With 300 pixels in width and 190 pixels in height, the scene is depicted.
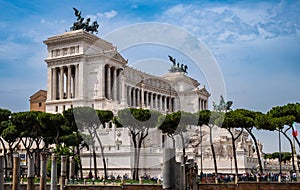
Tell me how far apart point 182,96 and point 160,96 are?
10.3 meters

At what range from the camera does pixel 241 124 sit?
57000mm

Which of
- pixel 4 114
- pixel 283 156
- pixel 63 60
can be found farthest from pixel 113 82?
pixel 283 156

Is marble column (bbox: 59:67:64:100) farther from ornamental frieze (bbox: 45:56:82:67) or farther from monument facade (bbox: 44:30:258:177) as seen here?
ornamental frieze (bbox: 45:56:82:67)

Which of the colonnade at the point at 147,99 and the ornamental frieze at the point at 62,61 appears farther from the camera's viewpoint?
the colonnade at the point at 147,99

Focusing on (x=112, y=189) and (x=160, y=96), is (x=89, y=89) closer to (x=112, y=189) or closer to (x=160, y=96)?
(x=160, y=96)

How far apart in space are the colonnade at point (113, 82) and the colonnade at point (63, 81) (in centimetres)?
650

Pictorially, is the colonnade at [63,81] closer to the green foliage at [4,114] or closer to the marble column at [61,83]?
the marble column at [61,83]

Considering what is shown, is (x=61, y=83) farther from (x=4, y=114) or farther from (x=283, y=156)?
(x=283, y=156)

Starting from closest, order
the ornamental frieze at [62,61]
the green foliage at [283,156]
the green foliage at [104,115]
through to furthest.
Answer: the green foliage at [104,115] → the ornamental frieze at [62,61] → the green foliage at [283,156]

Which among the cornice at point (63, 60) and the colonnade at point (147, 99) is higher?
the cornice at point (63, 60)

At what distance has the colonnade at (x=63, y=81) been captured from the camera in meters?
95.4

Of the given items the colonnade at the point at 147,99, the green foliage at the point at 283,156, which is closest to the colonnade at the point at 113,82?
the colonnade at the point at 147,99

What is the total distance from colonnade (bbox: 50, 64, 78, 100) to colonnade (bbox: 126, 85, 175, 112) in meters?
12.7

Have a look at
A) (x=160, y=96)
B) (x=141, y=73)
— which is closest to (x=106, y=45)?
(x=141, y=73)
